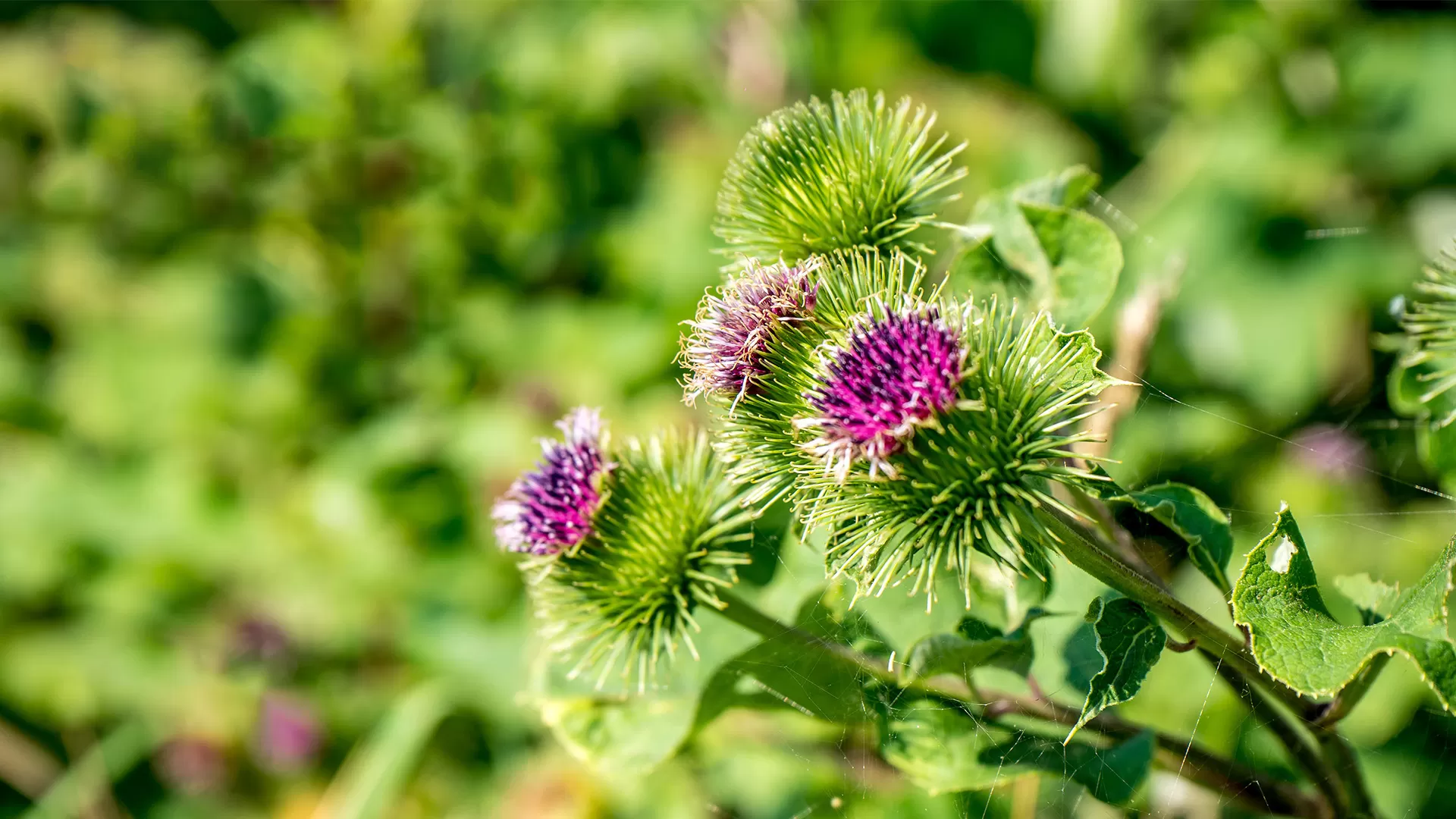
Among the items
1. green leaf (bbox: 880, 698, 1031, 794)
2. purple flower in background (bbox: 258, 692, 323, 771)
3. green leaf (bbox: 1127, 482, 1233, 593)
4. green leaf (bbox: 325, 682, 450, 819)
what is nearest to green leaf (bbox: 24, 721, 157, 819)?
purple flower in background (bbox: 258, 692, 323, 771)

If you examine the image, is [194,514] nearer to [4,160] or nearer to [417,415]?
[417,415]

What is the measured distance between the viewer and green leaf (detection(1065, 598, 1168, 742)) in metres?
0.70

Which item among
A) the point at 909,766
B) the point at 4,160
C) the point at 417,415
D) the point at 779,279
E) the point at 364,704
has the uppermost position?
the point at 4,160

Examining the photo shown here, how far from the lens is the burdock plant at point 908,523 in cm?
76

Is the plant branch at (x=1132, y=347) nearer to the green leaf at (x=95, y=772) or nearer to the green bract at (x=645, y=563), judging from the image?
the green bract at (x=645, y=563)

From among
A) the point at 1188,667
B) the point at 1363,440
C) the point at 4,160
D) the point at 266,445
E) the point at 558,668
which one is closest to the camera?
the point at 558,668

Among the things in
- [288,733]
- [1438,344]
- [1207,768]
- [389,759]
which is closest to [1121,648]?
[1207,768]

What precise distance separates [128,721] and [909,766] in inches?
116

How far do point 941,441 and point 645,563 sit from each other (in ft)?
1.14

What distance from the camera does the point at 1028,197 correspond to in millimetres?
1062

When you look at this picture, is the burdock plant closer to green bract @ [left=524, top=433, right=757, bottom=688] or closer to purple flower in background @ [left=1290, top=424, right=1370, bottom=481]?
green bract @ [left=524, top=433, right=757, bottom=688]

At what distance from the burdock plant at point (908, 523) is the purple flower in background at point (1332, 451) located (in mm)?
553

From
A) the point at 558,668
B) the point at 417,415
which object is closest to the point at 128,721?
the point at 417,415

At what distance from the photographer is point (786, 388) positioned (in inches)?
33.5
